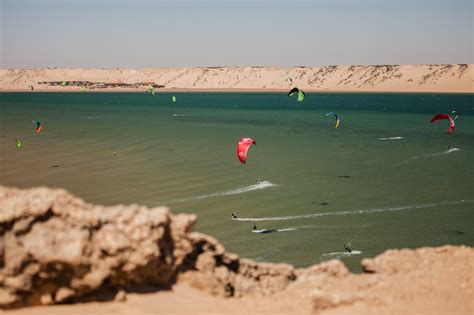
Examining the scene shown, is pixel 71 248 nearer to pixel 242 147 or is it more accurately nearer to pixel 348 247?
pixel 348 247

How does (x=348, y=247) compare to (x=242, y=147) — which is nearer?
(x=348, y=247)

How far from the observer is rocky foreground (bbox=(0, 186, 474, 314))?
7.94 metres

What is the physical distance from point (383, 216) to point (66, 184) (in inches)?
845

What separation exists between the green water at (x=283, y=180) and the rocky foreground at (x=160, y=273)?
1231 cm

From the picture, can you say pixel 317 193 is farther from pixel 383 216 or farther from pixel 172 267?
pixel 172 267

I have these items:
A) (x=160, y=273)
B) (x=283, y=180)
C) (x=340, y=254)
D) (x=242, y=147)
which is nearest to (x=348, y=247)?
(x=340, y=254)

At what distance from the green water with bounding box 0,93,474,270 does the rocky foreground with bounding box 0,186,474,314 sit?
1231cm

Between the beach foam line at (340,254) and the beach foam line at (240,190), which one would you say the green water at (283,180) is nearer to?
the beach foam line at (240,190)

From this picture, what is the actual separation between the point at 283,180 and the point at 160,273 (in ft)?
101

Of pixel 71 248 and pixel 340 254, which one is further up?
pixel 71 248

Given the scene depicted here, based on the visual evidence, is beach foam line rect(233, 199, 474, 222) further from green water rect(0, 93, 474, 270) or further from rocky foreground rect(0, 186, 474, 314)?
rocky foreground rect(0, 186, 474, 314)

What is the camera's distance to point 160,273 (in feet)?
28.8

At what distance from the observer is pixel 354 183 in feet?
126

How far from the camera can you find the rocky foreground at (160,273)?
26.0 feet
